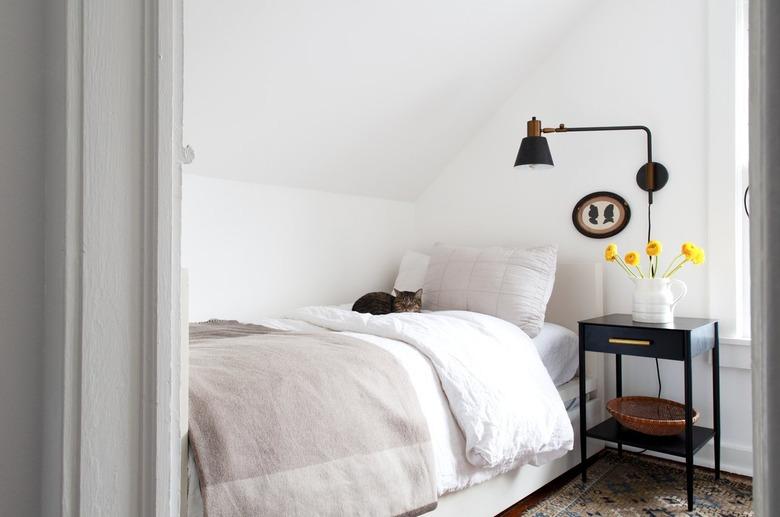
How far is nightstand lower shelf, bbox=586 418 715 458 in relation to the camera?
7.37ft

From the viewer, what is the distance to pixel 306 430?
1307mm

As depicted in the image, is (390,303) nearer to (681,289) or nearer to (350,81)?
(350,81)

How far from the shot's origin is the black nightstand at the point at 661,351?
2191 mm

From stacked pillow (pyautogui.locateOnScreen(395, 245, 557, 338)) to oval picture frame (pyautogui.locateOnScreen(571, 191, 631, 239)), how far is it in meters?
0.29

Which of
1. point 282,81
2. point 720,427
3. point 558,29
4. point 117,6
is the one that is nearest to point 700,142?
point 558,29

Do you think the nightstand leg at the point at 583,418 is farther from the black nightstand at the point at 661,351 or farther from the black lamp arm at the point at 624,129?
the black lamp arm at the point at 624,129

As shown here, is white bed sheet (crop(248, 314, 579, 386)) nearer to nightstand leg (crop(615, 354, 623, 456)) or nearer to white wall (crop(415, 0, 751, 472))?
nightstand leg (crop(615, 354, 623, 456))

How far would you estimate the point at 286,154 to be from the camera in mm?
2852

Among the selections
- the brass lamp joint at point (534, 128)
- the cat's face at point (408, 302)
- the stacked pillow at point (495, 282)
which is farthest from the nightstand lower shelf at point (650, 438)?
the brass lamp joint at point (534, 128)

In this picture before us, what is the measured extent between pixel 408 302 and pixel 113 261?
6.79ft

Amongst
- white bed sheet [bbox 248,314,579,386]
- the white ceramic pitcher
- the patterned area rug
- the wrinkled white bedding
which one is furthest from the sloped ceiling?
Answer: the patterned area rug

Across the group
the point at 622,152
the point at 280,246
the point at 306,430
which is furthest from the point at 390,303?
the point at 306,430

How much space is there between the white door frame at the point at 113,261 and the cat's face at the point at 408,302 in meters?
1.97

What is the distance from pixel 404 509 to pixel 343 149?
201 cm
